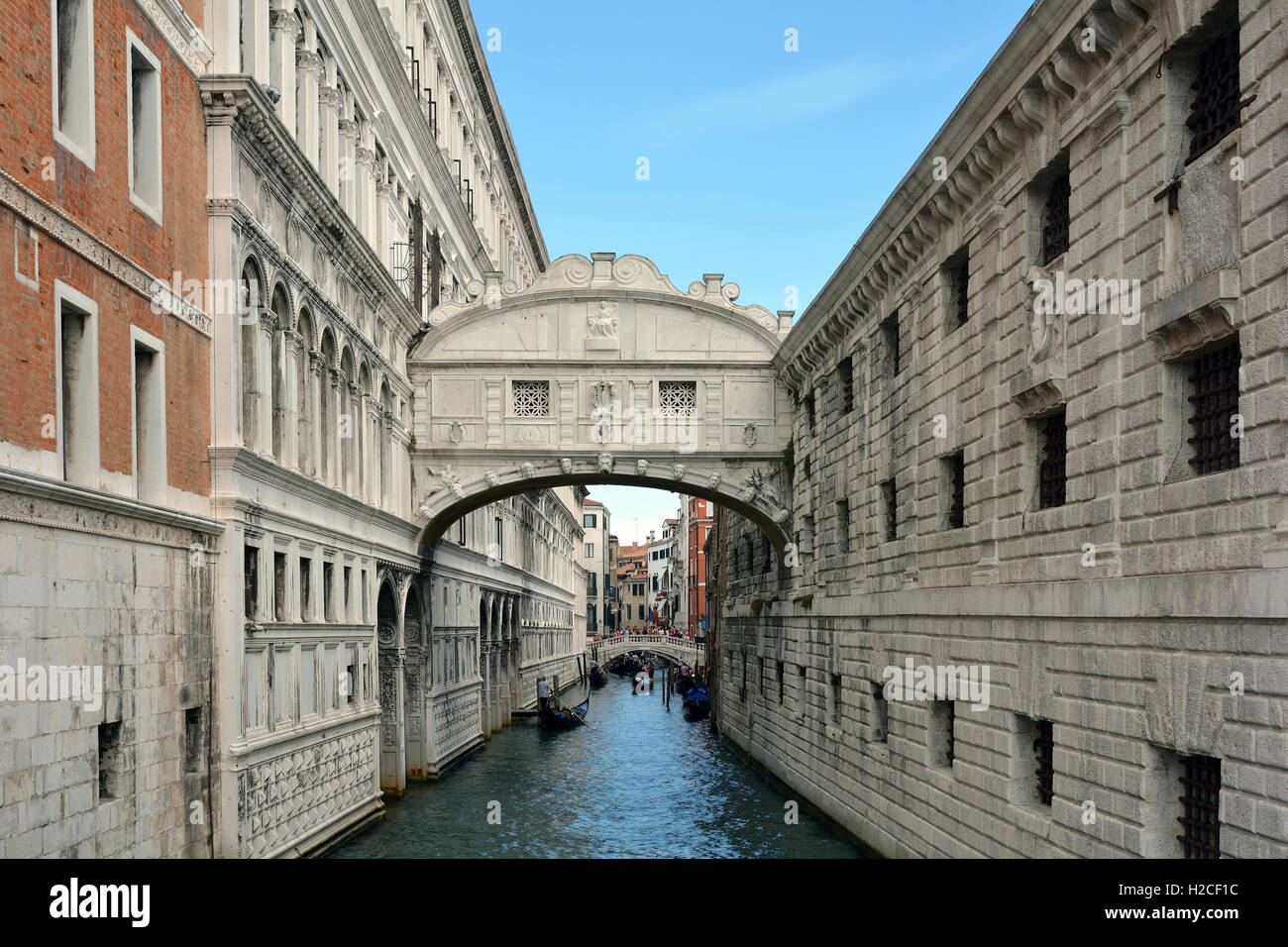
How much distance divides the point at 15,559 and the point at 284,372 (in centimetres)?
745

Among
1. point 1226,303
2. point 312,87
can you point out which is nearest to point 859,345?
point 312,87

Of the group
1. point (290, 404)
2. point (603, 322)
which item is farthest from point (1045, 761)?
point (603, 322)

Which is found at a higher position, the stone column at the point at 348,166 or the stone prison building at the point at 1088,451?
the stone column at the point at 348,166

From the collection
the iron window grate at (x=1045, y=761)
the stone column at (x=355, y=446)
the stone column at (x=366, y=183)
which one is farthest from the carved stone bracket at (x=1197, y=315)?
the stone column at (x=366, y=183)

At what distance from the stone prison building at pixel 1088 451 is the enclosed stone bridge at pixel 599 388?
6.31m

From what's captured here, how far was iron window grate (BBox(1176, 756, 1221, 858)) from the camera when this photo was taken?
885cm

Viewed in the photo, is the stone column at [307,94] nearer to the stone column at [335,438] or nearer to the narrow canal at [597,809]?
the stone column at [335,438]

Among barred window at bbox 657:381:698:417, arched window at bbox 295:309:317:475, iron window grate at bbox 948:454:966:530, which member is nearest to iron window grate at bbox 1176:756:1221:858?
iron window grate at bbox 948:454:966:530

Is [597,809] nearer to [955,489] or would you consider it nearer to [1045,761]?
[955,489]

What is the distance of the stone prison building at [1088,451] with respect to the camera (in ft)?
27.3

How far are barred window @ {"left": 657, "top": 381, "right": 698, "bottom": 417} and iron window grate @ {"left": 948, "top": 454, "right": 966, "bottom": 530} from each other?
1000 centimetres

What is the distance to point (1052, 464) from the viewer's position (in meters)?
12.0

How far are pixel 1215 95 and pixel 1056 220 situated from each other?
2947mm
